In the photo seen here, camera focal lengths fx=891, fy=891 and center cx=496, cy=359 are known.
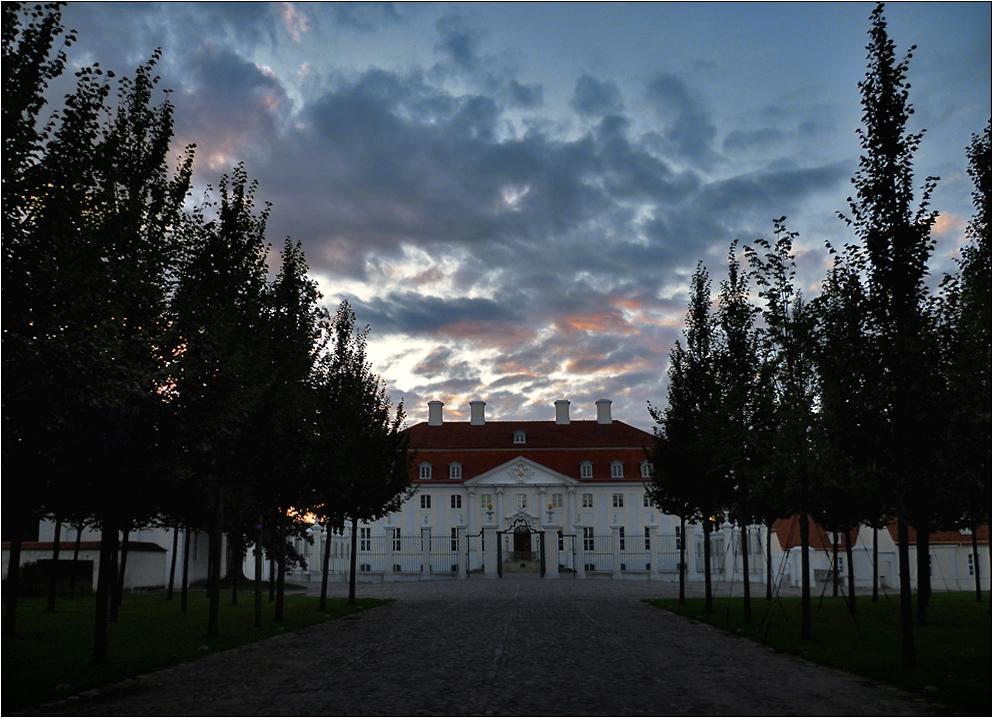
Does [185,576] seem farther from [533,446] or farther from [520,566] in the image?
[533,446]

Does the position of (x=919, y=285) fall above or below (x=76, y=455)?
above

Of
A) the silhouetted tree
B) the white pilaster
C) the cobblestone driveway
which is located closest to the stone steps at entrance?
the white pilaster

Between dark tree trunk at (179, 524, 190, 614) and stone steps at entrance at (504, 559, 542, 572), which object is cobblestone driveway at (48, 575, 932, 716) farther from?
stone steps at entrance at (504, 559, 542, 572)

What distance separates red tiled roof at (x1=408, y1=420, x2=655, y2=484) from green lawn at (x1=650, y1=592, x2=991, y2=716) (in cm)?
5529

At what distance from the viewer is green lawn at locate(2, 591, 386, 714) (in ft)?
39.3

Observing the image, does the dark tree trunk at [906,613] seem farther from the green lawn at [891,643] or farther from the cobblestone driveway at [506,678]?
the cobblestone driveway at [506,678]

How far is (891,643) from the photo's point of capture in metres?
16.6

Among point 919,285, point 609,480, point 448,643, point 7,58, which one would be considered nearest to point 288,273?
point 448,643

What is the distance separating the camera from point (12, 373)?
9.77 meters

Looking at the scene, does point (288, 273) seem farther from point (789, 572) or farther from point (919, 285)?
point (789, 572)

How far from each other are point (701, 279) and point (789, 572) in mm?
28723

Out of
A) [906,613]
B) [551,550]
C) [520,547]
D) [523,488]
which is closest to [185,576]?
[906,613]

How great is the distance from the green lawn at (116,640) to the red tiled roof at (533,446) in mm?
53424

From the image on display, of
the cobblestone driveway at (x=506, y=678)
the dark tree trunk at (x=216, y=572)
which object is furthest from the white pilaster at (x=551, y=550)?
the dark tree trunk at (x=216, y=572)
